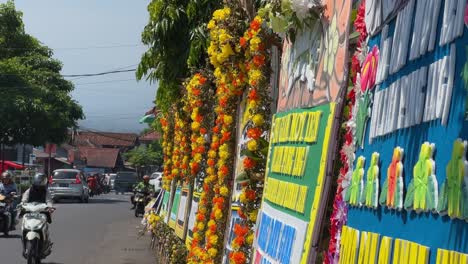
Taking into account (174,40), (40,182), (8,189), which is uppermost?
(174,40)

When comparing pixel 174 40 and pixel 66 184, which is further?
pixel 66 184

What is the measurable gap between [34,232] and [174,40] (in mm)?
3966

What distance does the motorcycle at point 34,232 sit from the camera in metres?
14.6

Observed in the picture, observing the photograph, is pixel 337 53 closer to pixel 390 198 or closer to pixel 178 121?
pixel 390 198

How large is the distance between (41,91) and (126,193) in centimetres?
2433

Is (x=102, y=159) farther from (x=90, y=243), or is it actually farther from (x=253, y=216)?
(x=253, y=216)

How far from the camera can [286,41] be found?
6.78 meters

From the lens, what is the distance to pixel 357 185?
4133 millimetres

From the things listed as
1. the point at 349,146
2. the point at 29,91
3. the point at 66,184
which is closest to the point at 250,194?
the point at 349,146

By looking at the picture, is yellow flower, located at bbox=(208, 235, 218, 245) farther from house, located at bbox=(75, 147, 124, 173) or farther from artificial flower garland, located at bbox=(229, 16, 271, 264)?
house, located at bbox=(75, 147, 124, 173)

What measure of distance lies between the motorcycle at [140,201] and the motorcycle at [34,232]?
54.3ft

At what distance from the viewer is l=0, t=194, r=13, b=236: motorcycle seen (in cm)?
2256

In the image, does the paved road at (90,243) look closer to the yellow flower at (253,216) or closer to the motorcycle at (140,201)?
the motorcycle at (140,201)

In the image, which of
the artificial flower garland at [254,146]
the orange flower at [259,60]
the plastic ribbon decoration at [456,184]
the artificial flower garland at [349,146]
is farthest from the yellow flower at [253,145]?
the plastic ribbon decoration at [456,184]
